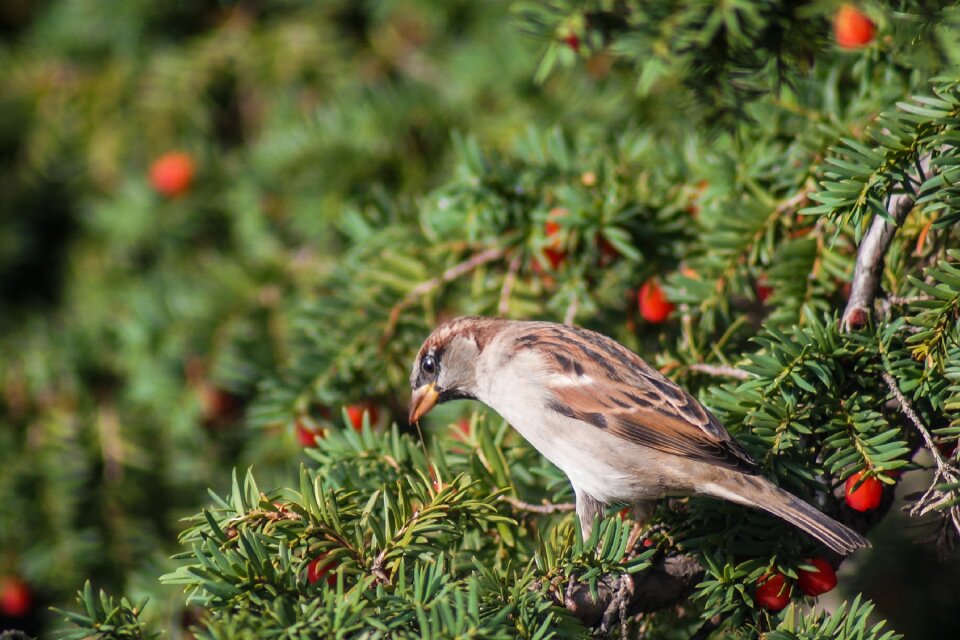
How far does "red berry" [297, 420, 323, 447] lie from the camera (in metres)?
2.64

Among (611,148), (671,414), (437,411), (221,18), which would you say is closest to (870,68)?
(611,148)

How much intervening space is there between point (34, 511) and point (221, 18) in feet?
7.97

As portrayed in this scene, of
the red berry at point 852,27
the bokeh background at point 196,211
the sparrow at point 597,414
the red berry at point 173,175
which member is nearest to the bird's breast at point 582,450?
the sparrow at point 597,414

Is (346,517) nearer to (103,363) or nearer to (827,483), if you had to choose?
(827,483)

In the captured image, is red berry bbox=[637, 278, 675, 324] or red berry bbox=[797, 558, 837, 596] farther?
red berry bbox=[637, 278, 675, 324]

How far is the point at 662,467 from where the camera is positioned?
2164mm

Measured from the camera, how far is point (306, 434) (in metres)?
2.69

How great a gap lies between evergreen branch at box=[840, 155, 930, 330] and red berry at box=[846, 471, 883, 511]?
347 millimetres

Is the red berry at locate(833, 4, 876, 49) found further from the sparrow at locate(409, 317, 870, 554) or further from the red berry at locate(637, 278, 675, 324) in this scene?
the sparrow at locate(409, 317, 870, 554)

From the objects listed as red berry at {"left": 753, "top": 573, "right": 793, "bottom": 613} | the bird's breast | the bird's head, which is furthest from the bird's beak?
red berry at {"left": 753, "top": 573, "right": 793, "bottom": 613}

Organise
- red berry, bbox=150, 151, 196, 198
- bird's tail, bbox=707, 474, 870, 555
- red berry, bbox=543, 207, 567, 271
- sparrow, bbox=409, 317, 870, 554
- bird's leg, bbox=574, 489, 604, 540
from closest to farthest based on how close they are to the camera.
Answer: bird's tail, bbox=707, 474, 870, 555 → sparrow, bbox=409, 317, 870, 554 → bird's leg, bbox=574, 489, 604, 540 → red berry, bbox=543, 207, 567, 271 → red berry, bbox=150, 151, 196, 198

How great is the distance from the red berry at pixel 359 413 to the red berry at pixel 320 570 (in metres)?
0.75

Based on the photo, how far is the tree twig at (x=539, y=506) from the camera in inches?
83.7

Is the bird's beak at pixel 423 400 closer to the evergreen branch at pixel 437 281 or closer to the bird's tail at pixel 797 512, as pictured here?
the evergreen branch at pixel 437 281
